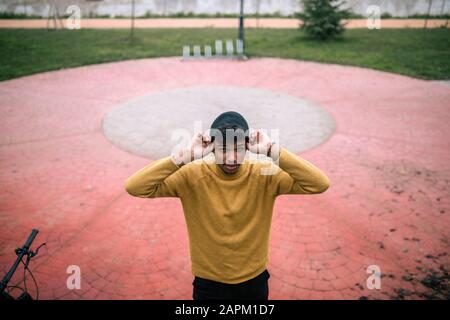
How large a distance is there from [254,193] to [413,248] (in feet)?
11.0

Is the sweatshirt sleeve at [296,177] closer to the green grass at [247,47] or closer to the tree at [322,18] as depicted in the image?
the green grass at [247,47]

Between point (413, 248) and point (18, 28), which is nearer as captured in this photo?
point (413, 248)

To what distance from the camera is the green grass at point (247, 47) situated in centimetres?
1313

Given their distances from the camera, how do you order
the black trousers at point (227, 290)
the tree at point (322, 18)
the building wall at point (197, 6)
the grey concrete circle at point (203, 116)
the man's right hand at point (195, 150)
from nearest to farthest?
the man's right hand at point (195, 150) < the black trousers at point (227, 290) < the grey concrete circle at point (203, 116) < the tree at point (322, 18) < the building wall at point (197, 6)

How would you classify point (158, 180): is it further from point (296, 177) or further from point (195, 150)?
point (296, 177)

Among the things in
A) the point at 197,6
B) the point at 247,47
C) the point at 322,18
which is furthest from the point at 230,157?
the point at 197,6

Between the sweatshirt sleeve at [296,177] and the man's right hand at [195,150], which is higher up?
the man's right hand at [195,150]

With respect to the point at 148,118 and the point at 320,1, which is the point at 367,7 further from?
the point at 148,118

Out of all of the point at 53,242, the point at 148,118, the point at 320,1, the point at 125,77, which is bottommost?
the point at 53,242

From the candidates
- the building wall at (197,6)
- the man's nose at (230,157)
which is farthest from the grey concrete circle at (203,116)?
the building wall at (197,6)

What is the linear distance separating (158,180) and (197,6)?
25.0 metres

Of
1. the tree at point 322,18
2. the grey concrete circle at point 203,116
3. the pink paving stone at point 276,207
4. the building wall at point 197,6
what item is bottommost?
the pink paving stone at point 276,207
